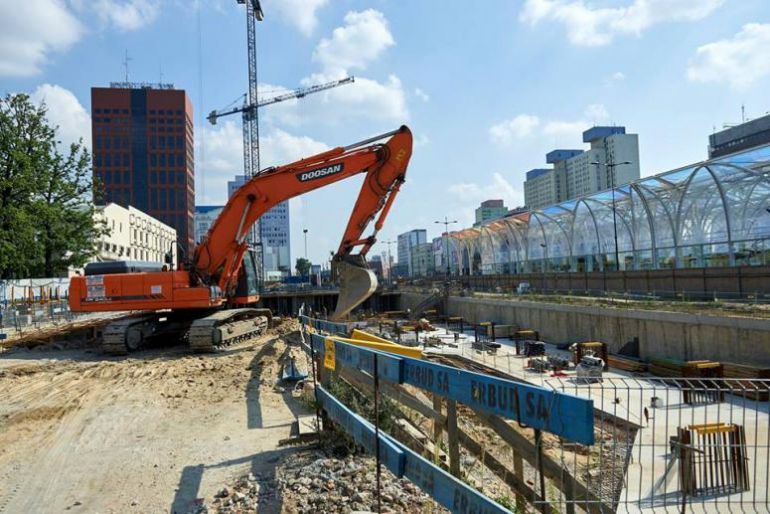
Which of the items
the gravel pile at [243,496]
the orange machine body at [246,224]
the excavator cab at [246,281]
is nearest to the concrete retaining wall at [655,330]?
the orange machine body at [246,224]

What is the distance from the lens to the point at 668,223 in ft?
127

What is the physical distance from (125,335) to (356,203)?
28.6ft

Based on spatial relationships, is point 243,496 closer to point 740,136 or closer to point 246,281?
point 246,281

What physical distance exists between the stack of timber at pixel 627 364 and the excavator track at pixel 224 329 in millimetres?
14349

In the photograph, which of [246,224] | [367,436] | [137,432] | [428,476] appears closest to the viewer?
[428,476]

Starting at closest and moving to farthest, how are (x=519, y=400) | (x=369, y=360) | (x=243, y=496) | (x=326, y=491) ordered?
1. (x=519, y=400)
2. (x=369, y=360)
3. (x=326, y=491)
4. (x=243, y=496)

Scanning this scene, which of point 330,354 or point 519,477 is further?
point 330,354

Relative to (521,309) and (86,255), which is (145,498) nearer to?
(521,309)

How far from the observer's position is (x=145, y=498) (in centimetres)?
638

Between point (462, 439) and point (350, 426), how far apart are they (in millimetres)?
1351

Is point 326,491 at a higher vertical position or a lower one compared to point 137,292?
lower

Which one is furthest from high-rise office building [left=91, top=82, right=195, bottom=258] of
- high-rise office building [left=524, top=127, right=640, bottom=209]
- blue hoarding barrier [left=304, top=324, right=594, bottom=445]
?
blue hoarding barrier [left=304, top=324, right=594, bottom=445]

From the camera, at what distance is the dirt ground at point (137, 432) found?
261 inches

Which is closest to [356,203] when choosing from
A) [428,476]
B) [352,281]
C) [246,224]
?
[352,281]
